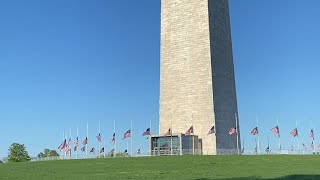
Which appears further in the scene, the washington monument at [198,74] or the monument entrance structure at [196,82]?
the washington monument at [198,74]

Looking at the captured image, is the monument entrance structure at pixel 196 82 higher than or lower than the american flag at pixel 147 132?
higher

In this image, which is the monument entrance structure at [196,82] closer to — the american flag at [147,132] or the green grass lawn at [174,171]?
the american flag at [147,132]

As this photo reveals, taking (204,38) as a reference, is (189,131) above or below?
below

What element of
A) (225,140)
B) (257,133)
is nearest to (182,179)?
(257,133)

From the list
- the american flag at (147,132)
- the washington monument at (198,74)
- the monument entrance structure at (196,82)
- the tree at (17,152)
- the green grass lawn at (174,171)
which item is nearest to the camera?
the green grass lawn at (174,171)

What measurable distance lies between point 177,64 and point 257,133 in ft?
47.1

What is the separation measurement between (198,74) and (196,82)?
1.05 meters

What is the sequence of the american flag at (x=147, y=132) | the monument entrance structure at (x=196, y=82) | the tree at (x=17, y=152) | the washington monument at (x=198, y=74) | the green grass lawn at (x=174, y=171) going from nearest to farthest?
1. the green grass lawn at (x=174, y=171)
2. the american flag at (x=147, y=132)
3. the monument entrance structure at (x=196, y=82)
4. the washington monument at (x=198, y=74)
5. the tree at (x=17, y=152)

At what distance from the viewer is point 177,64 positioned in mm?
63438

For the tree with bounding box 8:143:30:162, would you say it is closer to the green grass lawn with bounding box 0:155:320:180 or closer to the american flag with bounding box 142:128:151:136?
the american flag with bounding box 142:128:151:136

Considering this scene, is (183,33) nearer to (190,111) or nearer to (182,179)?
(190,111)

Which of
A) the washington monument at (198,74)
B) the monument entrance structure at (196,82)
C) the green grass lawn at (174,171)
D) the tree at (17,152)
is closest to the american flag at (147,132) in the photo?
the monument entrance structure at (196,82)

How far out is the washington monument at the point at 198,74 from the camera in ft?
198

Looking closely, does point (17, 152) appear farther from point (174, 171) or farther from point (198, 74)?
point (174, 171)
